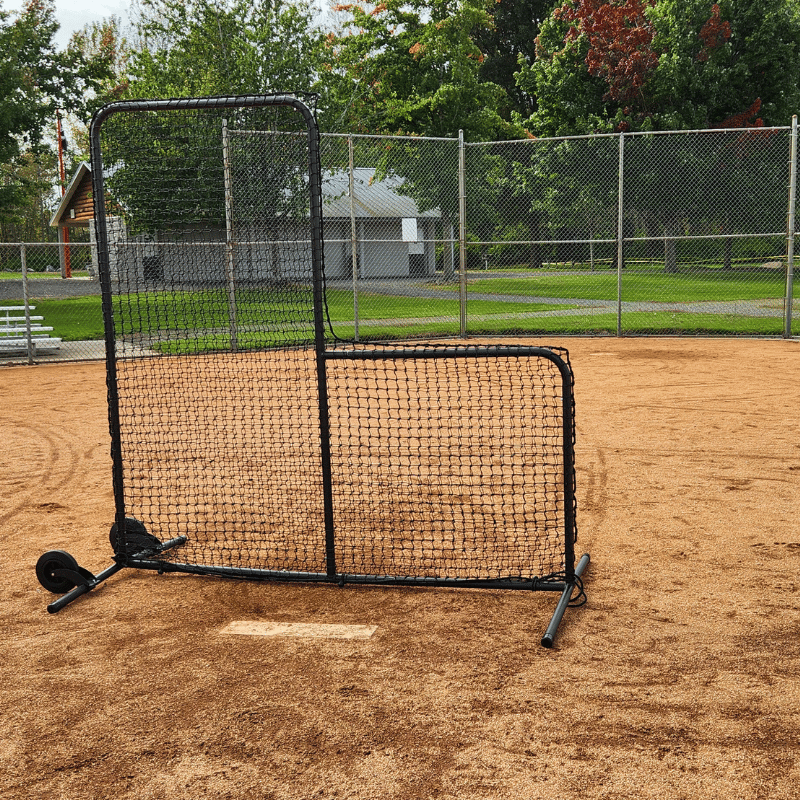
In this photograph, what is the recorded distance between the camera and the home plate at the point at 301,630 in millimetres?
3758

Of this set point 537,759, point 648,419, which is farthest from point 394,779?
point 648,419

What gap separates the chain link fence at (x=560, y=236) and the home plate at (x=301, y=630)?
10946 millimetres

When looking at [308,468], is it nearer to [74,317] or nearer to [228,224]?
[228,224]

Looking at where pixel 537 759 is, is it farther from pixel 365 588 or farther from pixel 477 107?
pixel 477 107

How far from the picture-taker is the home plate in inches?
148

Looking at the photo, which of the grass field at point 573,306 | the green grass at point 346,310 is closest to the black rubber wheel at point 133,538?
the green grass at point 346,310

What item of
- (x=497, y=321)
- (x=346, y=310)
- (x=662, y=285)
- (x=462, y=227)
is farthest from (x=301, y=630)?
(x=662, y=285)

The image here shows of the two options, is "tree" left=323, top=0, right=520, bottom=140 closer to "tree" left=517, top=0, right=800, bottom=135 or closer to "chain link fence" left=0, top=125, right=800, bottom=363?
"tree" left=517, top=0, right=800, bottom=135

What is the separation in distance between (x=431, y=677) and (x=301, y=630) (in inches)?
29.4

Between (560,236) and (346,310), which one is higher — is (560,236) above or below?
above

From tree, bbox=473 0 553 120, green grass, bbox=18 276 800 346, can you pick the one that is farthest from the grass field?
tree, bbox=473 0 553 120

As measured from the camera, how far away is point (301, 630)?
3.82m

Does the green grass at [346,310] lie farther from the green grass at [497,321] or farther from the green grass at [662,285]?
the green grass at [662,285]

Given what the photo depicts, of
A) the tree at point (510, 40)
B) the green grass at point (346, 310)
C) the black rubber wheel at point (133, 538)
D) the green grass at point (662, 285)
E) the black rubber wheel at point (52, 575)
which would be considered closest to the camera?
→ the black rubber wheel at point (52, 575)
